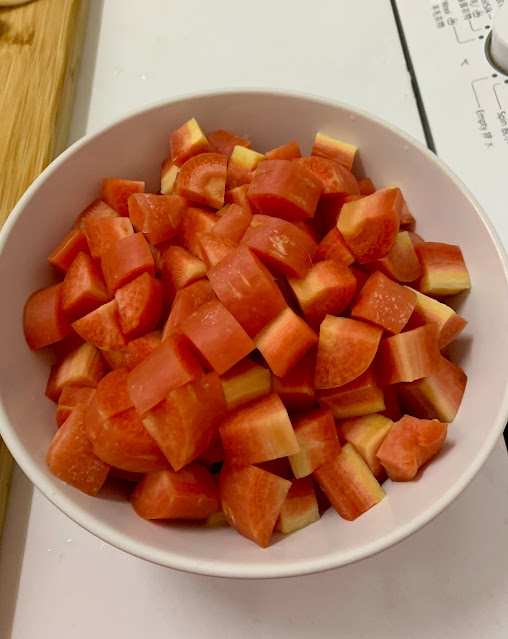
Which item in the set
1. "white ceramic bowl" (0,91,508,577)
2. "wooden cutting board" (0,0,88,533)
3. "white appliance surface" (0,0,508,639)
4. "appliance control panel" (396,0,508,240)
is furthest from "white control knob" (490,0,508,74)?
"wooden cutting board" (0,0,88,533)

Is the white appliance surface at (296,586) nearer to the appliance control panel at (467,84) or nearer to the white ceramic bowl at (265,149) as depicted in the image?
the appliance control panel at (467,84)

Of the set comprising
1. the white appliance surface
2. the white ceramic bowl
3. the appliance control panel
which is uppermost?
the appliance control panel

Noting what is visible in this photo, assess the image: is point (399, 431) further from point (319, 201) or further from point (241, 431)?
point (319, 201)

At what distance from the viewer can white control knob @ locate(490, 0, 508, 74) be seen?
1.26m

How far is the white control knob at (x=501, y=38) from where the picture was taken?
1.26 m

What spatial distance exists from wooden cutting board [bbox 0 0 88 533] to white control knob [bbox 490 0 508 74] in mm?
1064

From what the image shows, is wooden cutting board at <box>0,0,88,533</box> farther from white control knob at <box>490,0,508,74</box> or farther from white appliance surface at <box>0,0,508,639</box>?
white control knob at <box>490,0,508,74</box>

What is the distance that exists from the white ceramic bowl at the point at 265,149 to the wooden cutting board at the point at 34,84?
0.32 metres

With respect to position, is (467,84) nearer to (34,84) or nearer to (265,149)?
(265,149)

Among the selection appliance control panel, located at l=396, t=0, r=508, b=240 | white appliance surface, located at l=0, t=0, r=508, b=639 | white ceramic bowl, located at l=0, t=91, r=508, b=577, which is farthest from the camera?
appliance control panel, located at l=396, t=0, r=508, b=240

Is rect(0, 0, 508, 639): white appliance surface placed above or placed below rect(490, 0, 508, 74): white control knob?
below

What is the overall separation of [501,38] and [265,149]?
0.65m

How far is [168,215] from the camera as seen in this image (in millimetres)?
961

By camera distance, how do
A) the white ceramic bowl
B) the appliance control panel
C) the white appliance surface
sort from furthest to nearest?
the appliance control panel, the white appliance surface, the white ceramic bowl
